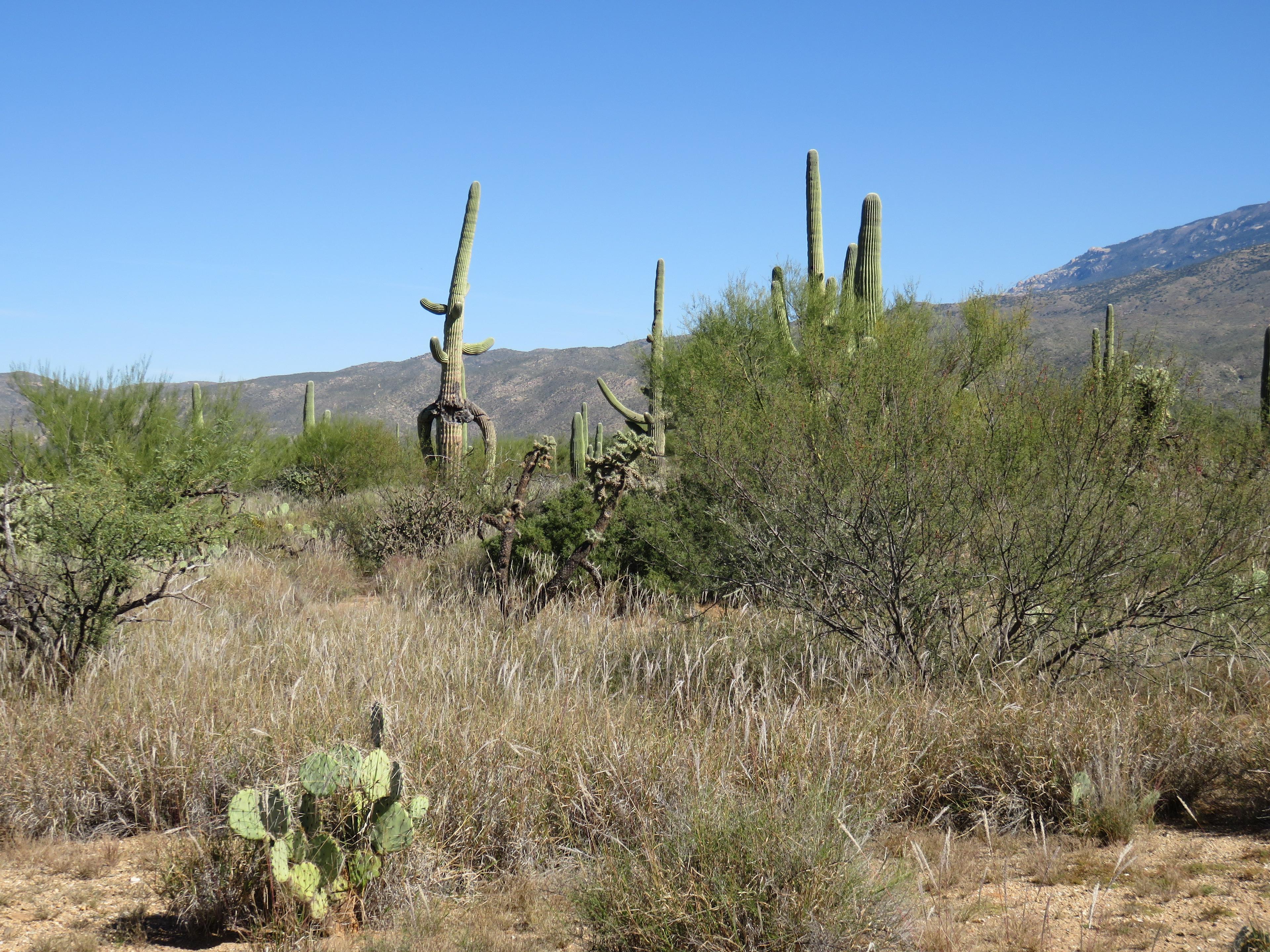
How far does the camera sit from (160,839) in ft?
13.3

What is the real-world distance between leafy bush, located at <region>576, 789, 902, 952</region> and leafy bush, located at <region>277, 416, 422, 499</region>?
16004 millimetres

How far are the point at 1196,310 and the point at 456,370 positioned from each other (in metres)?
97.2

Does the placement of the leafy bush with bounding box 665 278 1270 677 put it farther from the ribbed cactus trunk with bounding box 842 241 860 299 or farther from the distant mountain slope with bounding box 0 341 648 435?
the distant mountain slope with bounding box 0 341 648 435

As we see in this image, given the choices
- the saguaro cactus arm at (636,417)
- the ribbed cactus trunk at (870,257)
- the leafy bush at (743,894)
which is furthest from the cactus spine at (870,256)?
the leafy bush at (743,894)

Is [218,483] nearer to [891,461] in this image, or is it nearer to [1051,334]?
[891,461]

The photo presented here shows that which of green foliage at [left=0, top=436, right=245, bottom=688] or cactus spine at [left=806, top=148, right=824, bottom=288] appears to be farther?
cactus spine at [left=806, top=148, right=824, bottom=288]

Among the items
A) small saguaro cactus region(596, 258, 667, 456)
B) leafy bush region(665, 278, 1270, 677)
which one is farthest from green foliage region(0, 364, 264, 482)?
small saguaro cactus region(596, 258, 667, 456)

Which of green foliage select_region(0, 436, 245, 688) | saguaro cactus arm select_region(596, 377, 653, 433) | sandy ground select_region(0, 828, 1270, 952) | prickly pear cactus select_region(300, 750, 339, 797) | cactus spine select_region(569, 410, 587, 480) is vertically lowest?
sandy ground select_region(0, 828, 1270, 952)

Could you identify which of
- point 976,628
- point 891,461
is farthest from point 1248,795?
point 891,461

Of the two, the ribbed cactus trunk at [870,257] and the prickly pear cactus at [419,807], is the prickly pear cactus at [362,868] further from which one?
the ribbed cactus trunk at [870,257]

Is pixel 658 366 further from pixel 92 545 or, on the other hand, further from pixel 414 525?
pixel 92 545

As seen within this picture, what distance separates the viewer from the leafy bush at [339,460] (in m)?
19.7

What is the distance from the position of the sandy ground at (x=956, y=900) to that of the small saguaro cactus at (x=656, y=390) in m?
13.7

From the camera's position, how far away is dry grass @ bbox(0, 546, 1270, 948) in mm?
4000
